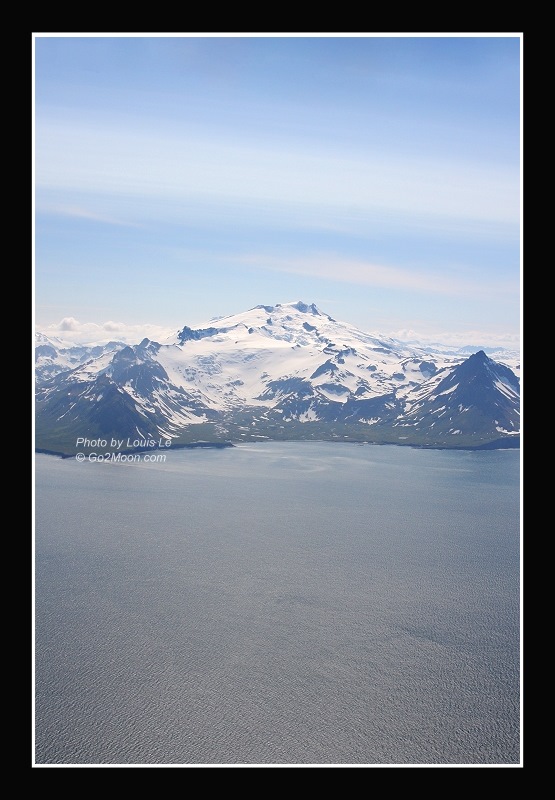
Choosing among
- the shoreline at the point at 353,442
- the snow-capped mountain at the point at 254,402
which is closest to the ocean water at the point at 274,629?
the shoreline at the point at 353,442

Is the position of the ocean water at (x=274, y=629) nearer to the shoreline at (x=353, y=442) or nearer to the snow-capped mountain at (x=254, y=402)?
the shoreline at (x=353, y=442)

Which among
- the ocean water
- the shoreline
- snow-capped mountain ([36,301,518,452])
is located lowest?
the ocean water

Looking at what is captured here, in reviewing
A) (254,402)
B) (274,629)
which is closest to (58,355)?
(254,402)

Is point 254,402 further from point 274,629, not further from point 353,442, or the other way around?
point 274,629

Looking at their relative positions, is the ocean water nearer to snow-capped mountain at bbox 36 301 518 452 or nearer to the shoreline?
the shoreline

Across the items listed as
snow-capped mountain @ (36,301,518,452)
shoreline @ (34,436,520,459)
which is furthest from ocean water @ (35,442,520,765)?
snow-capped mountain @ (36,301,518,452)
